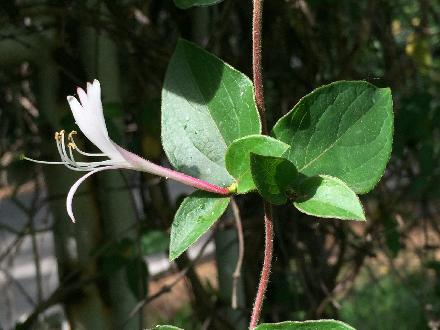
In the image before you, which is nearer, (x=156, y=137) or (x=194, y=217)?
(x=194, y=217)

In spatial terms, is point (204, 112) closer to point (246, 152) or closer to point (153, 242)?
point (246, 152)

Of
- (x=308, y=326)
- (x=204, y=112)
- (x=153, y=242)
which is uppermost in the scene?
(x=204, y=112)

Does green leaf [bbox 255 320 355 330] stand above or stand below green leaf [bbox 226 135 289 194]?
below

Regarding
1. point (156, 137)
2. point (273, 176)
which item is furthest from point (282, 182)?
point (156, 137)

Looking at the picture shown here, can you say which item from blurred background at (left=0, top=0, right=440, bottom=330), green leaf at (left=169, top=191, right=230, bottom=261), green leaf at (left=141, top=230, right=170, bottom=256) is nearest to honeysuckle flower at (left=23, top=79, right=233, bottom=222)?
green leaf at (left=169, top=191, right=230, bottom=261)

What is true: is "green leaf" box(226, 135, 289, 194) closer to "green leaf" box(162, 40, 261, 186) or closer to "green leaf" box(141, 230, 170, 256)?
"green leaf" box(162, 40, 261, 186)

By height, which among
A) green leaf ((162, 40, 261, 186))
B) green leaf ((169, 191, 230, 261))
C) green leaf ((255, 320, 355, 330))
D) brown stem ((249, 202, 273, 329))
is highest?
green leaf ((162, 40, 261, 186))

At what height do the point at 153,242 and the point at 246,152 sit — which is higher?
the point at 246,152

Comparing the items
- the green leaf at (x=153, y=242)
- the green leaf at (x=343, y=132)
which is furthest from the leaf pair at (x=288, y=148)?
the green leaf at (x=153, y=242)
